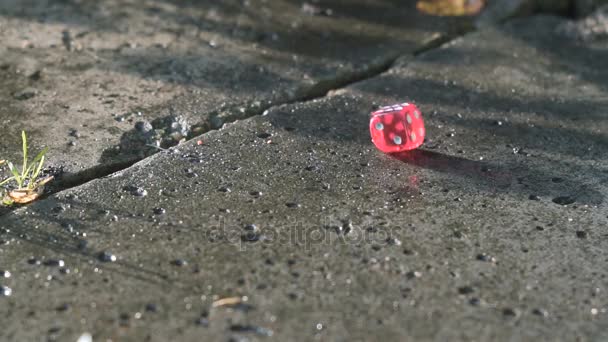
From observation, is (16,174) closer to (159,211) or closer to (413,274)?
(159,211)

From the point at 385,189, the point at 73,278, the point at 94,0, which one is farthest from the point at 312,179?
the point at 94,0

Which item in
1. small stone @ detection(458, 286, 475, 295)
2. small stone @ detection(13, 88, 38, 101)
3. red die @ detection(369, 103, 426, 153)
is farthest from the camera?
small stone @ detection(13, 88, 38, 101)

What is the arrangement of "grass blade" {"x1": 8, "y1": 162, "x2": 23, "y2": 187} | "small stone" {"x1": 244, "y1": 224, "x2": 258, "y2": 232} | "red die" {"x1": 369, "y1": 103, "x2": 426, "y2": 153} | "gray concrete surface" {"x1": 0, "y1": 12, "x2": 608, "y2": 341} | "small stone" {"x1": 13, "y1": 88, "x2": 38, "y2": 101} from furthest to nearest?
1. "small stone" {"x1": 13, "y1": 88, "x2": 38, "y2": 101}
2. "red die" {"x1": 369, "y1": 103, "x2": 426, "y2": 153}
3. "grass blade" {"x1": 8, "y1": 162, "x2": 23, "y2": 187}
4. "small stone" {"x1": 244, "y1": 224, "x2": 258, "y2": 232}
5. "gray concrete surface" {"x1": 0, "y1": 12, "x2": 608, "y2": 341}

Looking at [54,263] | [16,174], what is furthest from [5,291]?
[16,174]

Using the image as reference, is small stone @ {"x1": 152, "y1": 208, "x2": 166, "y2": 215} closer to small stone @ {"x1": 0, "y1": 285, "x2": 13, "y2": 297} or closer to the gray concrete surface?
the gray concrete surface

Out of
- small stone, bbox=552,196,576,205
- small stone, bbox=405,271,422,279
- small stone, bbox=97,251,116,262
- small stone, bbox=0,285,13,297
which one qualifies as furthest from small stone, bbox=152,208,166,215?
small stone, bbox=552,196,576,205

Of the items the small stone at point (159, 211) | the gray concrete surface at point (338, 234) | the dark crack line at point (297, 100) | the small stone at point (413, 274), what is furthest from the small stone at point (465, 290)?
the dark crack line at point (297, 100)
